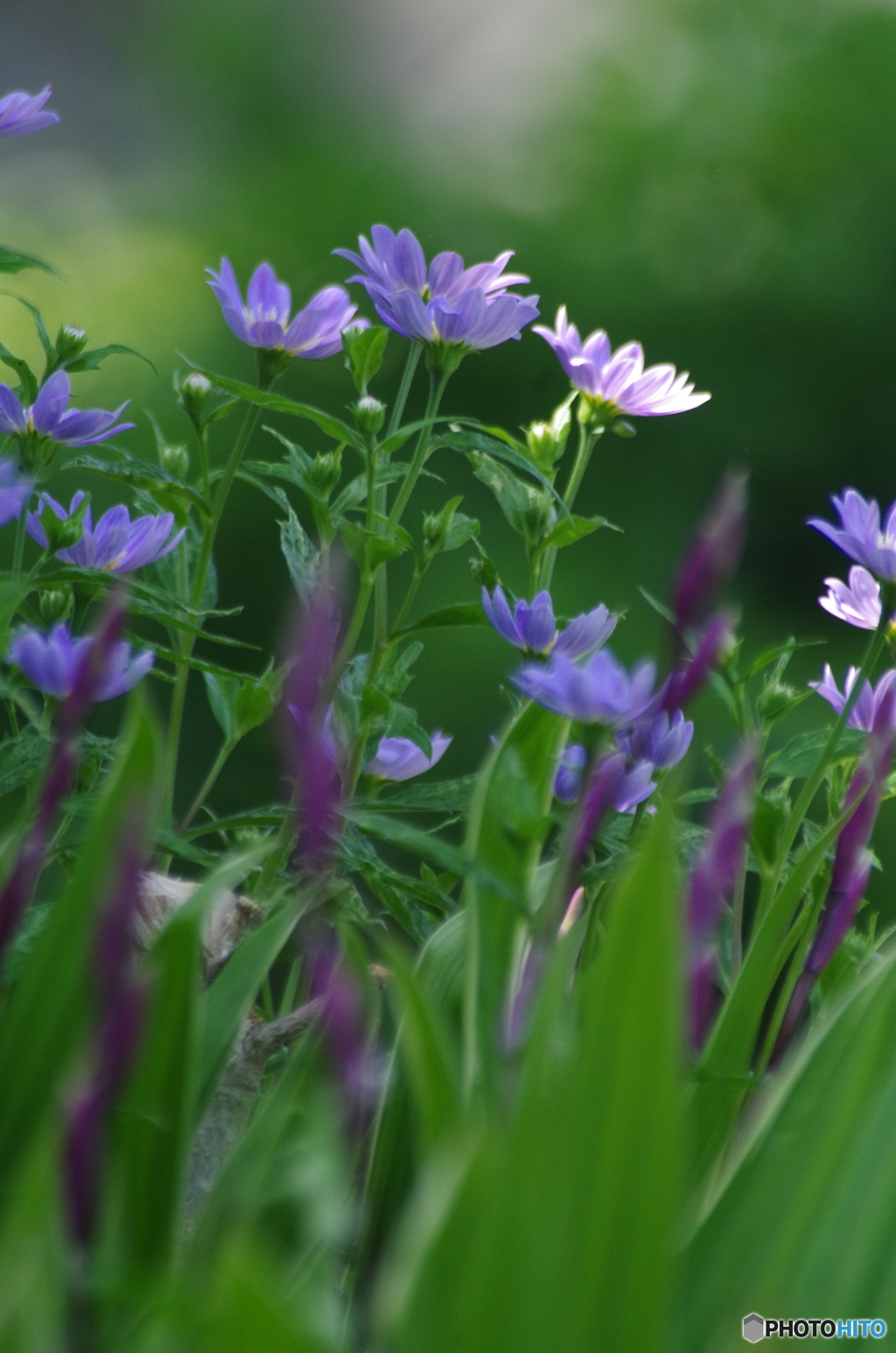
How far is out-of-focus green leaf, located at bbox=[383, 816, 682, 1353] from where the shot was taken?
224 millimetres

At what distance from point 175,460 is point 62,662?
25 cm

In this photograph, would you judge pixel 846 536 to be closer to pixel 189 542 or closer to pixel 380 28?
pixel 189 542

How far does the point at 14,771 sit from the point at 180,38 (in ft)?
8.94

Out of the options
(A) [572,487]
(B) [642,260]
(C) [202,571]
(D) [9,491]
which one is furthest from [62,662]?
(B) [642,260]

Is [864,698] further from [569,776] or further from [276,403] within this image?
[276,403]

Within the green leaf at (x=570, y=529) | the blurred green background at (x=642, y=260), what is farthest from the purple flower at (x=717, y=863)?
the blurred green background at (x=642, y=260)

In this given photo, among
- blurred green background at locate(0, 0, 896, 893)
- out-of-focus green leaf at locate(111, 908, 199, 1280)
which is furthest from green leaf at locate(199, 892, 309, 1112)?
blurred green background at locate(0, 0, 896, 893)

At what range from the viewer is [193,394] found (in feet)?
1.76

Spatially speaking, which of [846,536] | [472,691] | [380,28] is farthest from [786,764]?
[380,28]

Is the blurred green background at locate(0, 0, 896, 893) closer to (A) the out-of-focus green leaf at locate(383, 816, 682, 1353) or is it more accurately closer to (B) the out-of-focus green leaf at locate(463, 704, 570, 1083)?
(B) the out-of-focus green leaf at locate(463, 704, 570, 1083)

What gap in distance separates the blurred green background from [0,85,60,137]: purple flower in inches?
59.1

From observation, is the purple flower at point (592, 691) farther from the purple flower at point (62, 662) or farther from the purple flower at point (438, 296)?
the purple flower at point (438, 296)

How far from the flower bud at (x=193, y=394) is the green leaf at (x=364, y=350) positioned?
0.06 m

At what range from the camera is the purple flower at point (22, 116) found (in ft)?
1.56
